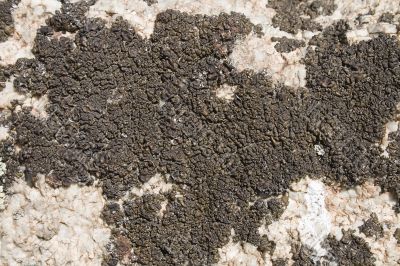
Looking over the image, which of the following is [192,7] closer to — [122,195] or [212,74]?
[212,74]

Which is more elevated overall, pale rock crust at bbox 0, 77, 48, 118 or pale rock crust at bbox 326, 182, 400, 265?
pale rock crust at bbox 0, 77, 48, 118

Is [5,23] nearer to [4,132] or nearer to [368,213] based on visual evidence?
[4,132]

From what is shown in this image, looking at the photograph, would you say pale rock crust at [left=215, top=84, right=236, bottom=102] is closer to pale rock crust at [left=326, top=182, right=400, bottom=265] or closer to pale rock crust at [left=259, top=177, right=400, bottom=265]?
pale rock crust at [left=259, top=177, right=400, bottom=265]

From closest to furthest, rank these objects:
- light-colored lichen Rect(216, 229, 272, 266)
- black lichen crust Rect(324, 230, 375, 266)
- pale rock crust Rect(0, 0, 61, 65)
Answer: black lichen crust Rect(324, 230, 375, 266), light-colored lichen Rect(216, 229, 272, 266), pale rock crust Rect(0, 0, 61, 65)

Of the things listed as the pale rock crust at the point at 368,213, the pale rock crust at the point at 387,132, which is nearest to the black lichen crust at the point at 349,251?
the pale rock crust at the point at 368,213

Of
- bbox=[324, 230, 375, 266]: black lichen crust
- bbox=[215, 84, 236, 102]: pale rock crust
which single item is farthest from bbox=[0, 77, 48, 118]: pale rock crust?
bbox=[324, 230, 375, 266]: black lichen crust

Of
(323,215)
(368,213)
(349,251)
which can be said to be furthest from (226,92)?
(349,251)

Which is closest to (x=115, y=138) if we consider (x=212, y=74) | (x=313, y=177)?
(x=212, y=74)
